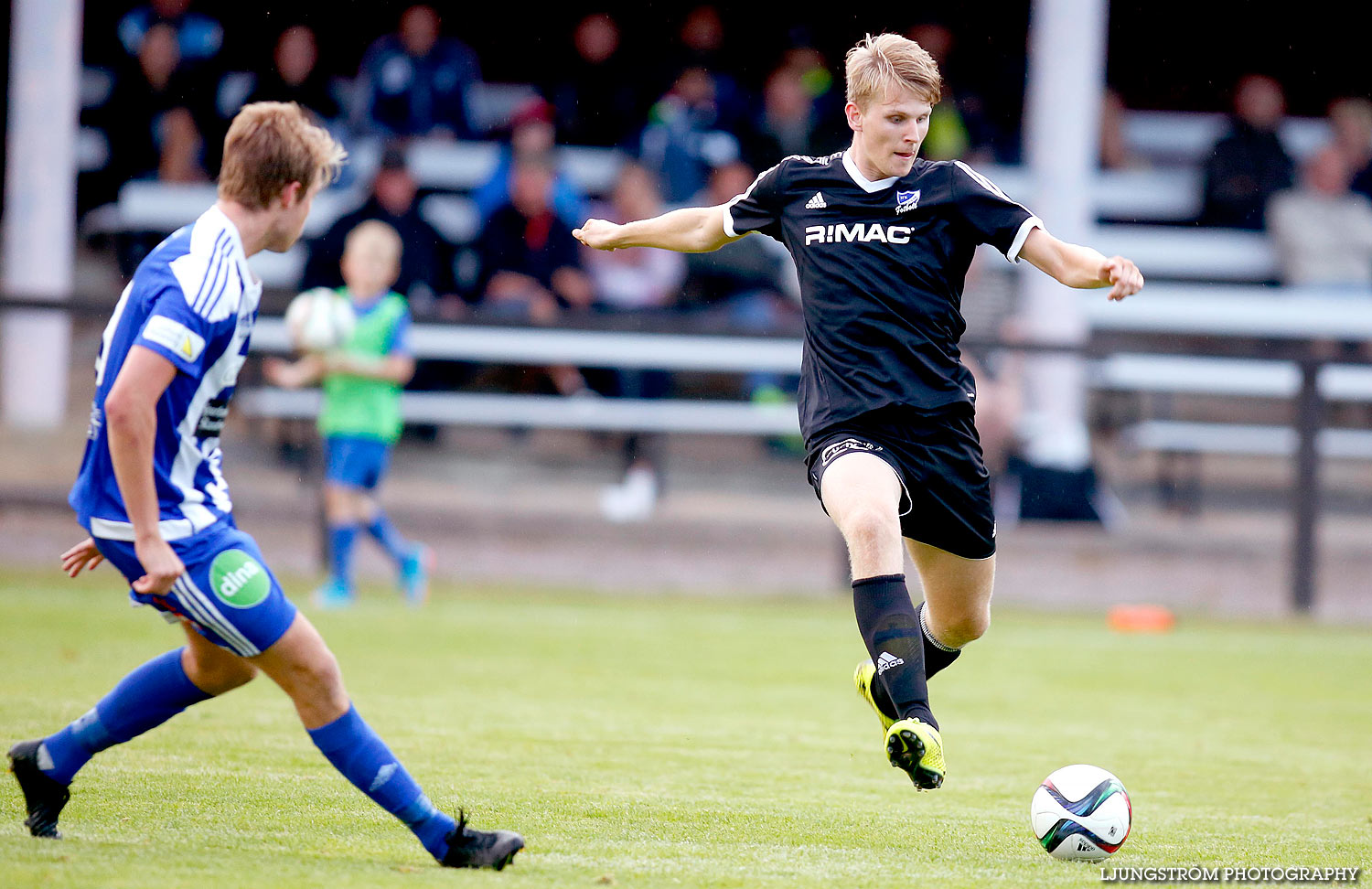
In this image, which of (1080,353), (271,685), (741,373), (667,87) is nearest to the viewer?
(271,685)

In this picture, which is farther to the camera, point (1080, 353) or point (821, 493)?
point (1080, 353)

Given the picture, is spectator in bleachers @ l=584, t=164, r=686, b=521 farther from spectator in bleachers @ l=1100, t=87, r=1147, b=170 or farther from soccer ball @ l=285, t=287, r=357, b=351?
spectator in bleachers @ l=1100, t=87, r=1147, b=170

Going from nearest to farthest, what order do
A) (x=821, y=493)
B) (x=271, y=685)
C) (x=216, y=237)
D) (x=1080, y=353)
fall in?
(x=216, y=237) < (x=821, y=493) < (x=271, y=685) < (x=1080, y=353)

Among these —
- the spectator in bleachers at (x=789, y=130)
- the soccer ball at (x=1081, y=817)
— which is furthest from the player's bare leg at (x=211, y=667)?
the spectator in bleachers at (x=789, y=130)

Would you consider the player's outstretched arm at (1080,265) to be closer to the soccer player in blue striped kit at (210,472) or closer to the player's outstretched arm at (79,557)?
the soccer player in blue striped kit at (210,472)

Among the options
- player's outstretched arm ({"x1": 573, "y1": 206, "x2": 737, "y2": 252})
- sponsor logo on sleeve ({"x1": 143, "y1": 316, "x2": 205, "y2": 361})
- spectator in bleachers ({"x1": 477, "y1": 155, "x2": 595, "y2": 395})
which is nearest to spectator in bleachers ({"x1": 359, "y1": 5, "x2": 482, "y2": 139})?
spectator in bleachers ({"x1": 477, "y1": 155, "x2": 595, "y2": 395})

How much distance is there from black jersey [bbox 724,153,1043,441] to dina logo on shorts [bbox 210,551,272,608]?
67.0 inches

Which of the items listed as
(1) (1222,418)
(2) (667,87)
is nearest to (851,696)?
(1) (1222,418)

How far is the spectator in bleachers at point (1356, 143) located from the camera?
13.4 metres

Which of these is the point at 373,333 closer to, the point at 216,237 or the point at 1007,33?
the point at 216,237

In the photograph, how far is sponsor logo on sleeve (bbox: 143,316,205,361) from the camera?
3.36m

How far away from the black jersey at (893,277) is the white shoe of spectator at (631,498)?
22.1 ft

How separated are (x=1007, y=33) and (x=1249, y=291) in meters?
3.87

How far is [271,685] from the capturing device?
21.7ft
